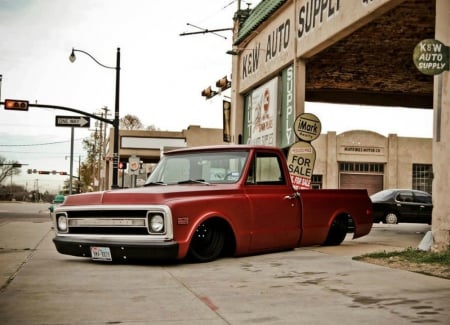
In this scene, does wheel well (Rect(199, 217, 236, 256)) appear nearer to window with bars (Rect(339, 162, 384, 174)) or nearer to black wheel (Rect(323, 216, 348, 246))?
black wheel (Rect(323, 216, 348, 246))

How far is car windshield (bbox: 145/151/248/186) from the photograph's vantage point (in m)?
8.84

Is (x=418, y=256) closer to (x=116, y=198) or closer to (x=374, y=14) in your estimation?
(x=116, y=198)

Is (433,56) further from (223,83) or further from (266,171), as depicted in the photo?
(223,83)

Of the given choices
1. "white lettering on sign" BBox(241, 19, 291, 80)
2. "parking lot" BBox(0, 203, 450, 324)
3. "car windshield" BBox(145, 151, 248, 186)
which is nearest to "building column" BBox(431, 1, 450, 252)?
"parking lot" BBox(0, 203, 450, 324)

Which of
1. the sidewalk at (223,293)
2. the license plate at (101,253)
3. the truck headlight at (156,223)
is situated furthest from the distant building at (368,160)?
the truck headlight at (156,223)

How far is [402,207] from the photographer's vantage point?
2350 centimetres

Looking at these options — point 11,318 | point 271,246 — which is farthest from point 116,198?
point 11,318

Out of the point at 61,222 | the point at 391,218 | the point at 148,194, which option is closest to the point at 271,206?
the point at 148,194

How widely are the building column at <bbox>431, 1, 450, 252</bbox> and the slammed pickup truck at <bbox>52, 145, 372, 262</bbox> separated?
1.62 m

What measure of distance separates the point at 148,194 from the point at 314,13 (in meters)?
9.86

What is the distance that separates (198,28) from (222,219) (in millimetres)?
22561

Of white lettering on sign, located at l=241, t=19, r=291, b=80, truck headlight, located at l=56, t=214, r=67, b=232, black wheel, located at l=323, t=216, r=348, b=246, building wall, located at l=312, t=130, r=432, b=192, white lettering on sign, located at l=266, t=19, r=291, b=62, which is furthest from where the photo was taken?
building wall, located at l=312, t=130, r=432, b=192

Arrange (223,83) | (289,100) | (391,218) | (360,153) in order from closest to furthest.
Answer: (289,100) < (391,218) < (223,83) < (360,153)

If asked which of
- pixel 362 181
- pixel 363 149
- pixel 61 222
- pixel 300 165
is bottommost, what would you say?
pixel 61 222
